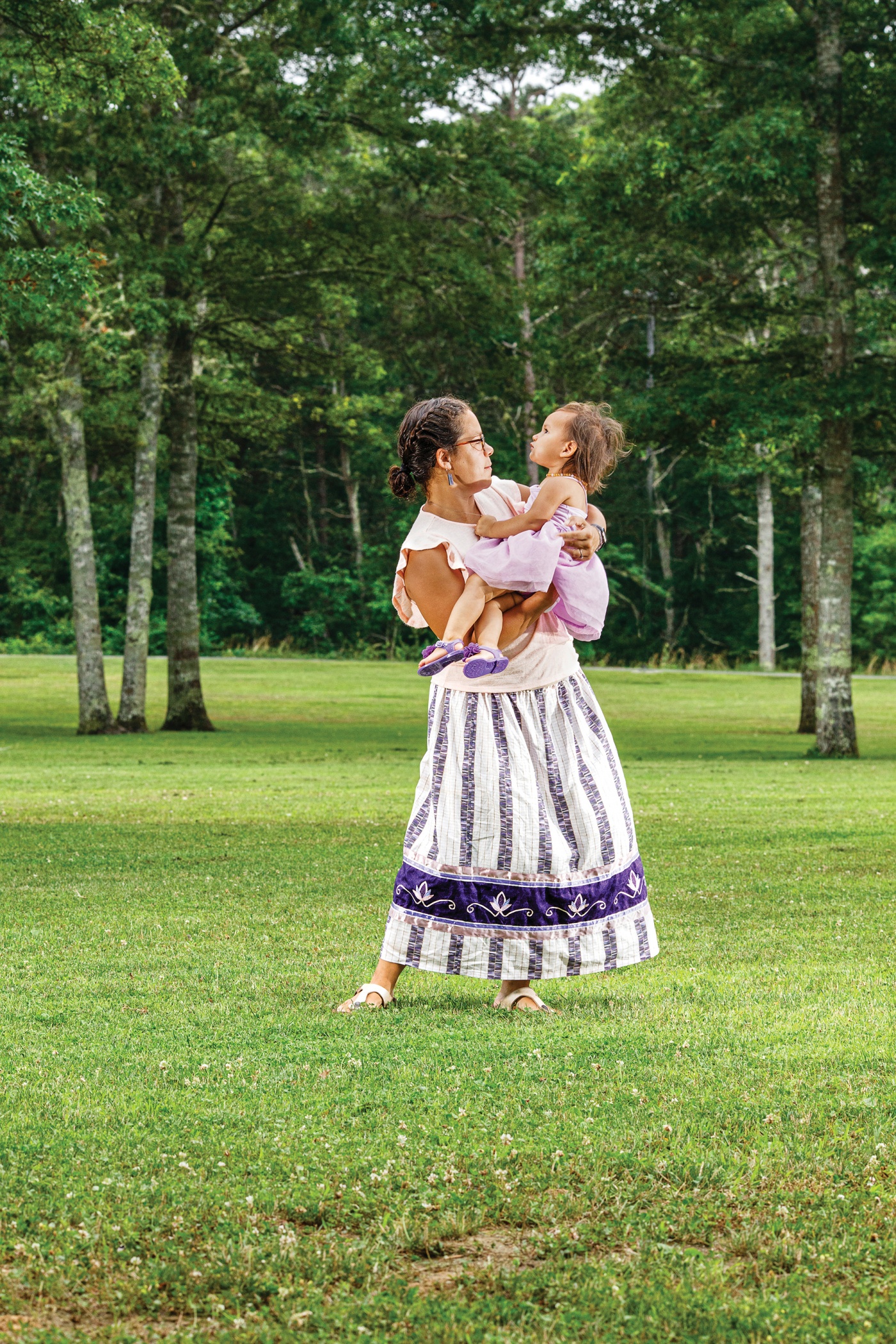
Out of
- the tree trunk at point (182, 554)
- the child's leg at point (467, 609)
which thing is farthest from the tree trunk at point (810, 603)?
the child's leg at point (467, 609)

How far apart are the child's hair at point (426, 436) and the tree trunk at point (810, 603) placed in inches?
770

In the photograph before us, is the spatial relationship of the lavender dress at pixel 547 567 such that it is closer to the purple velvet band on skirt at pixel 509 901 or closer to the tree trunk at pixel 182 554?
the purple velvet band on skirt at pixel 509 901

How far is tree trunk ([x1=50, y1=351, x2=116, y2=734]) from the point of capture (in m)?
22.3

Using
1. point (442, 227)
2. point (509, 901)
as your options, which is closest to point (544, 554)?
point (509, 901)

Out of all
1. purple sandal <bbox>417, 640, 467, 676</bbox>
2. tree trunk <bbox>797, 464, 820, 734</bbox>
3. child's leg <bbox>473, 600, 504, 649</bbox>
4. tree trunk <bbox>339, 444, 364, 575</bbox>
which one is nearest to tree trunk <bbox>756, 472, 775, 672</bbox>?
tree trunk <bbox>339, 444, 364, 575</bbox>

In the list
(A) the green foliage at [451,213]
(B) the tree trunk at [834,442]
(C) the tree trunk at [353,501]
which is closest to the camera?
(A) the green foliage at [451,213]

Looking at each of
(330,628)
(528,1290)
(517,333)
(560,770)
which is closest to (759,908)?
(560,770)

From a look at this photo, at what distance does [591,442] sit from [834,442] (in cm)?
1642

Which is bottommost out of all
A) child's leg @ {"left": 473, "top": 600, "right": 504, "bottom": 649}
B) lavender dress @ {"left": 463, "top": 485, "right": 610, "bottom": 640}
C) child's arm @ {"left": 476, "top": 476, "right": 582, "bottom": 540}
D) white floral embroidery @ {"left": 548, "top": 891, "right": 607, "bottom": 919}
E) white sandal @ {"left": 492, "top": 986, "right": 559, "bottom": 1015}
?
white sandal @ {"left": 492, "top": 986, "right": 559, "bottom": 1015}

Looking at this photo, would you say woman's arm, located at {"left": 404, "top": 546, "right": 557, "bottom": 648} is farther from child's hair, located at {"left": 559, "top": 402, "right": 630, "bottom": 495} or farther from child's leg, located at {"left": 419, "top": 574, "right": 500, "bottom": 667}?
child's hair, located at {"left": 559, "top": 402, "right": 630, "bottom": 495}

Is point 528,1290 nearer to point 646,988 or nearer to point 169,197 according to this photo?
point 646,988

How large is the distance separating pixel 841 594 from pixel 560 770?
15.8 meters

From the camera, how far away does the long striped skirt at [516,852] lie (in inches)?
207

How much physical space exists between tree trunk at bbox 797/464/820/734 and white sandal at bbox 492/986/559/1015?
62.6 ft
